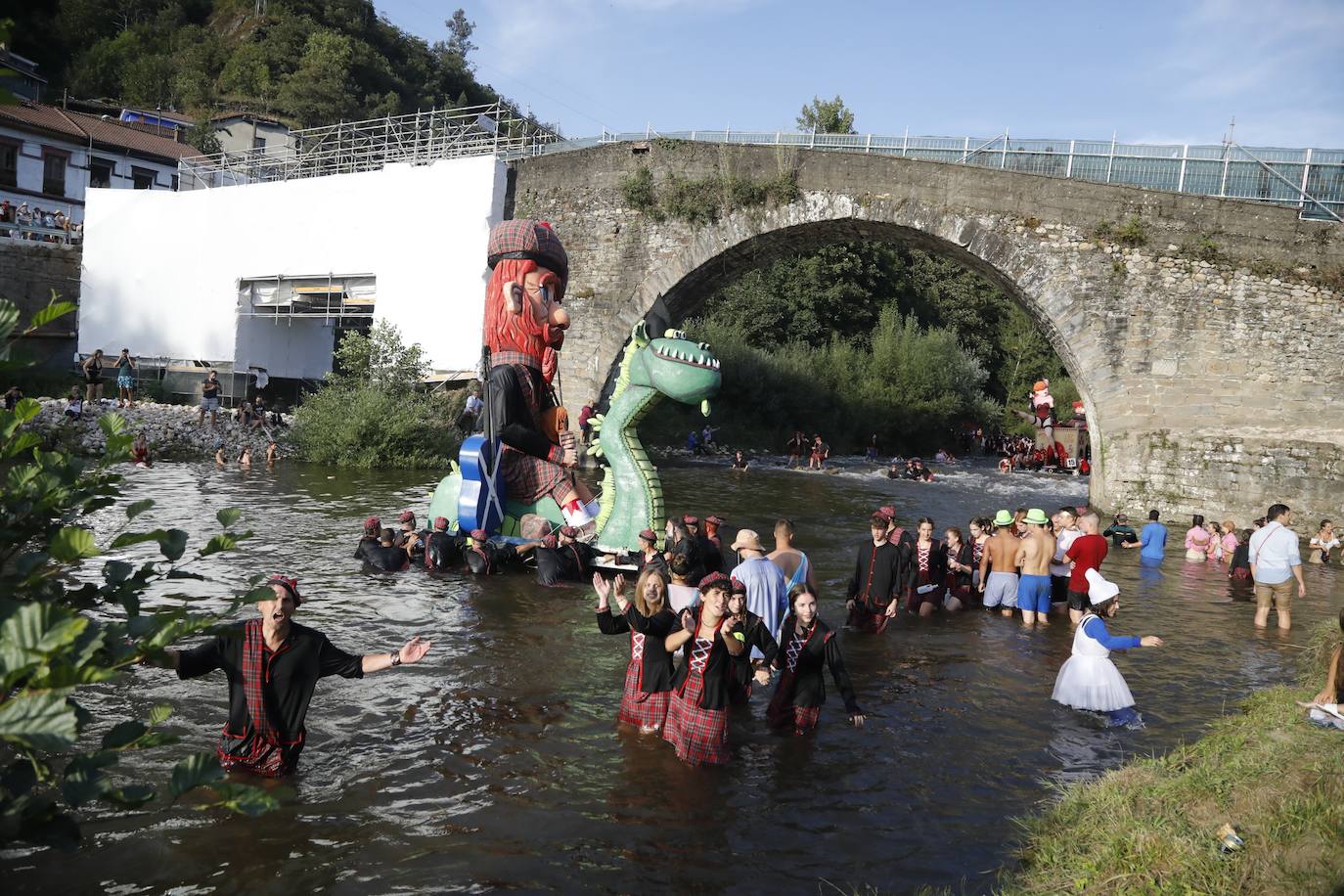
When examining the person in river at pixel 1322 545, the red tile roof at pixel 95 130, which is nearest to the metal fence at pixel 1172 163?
the person in river at pixel 1322 545

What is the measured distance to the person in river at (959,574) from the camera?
426 inches

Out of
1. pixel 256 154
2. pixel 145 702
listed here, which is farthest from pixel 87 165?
pixel 145 702

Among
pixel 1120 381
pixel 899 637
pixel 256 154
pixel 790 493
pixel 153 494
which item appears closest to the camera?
pixel 899 637

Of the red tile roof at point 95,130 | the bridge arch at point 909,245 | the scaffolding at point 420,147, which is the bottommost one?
the bridge arch at point 909,245

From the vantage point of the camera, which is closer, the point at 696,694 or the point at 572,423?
the point at 696,694

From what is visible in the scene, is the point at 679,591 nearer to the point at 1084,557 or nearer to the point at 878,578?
the point at 878,578

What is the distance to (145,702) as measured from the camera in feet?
21.3

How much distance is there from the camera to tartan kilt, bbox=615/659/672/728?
20.7 ft

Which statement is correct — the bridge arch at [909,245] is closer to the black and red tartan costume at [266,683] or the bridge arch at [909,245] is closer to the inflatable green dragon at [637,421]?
the inflatable green dragon at [637,421]

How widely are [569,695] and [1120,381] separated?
1492 cm

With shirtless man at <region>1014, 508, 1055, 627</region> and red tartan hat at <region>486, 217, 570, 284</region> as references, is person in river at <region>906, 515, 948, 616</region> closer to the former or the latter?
shirtless man at <region>1014, 508, 1055, 627</region>

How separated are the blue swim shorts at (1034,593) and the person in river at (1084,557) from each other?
580 mm

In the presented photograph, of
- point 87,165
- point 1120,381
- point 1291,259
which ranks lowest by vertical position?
point 1120,381

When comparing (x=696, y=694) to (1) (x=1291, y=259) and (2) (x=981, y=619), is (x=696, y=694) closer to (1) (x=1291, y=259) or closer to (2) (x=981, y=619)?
(2) (x=981, y=619)
